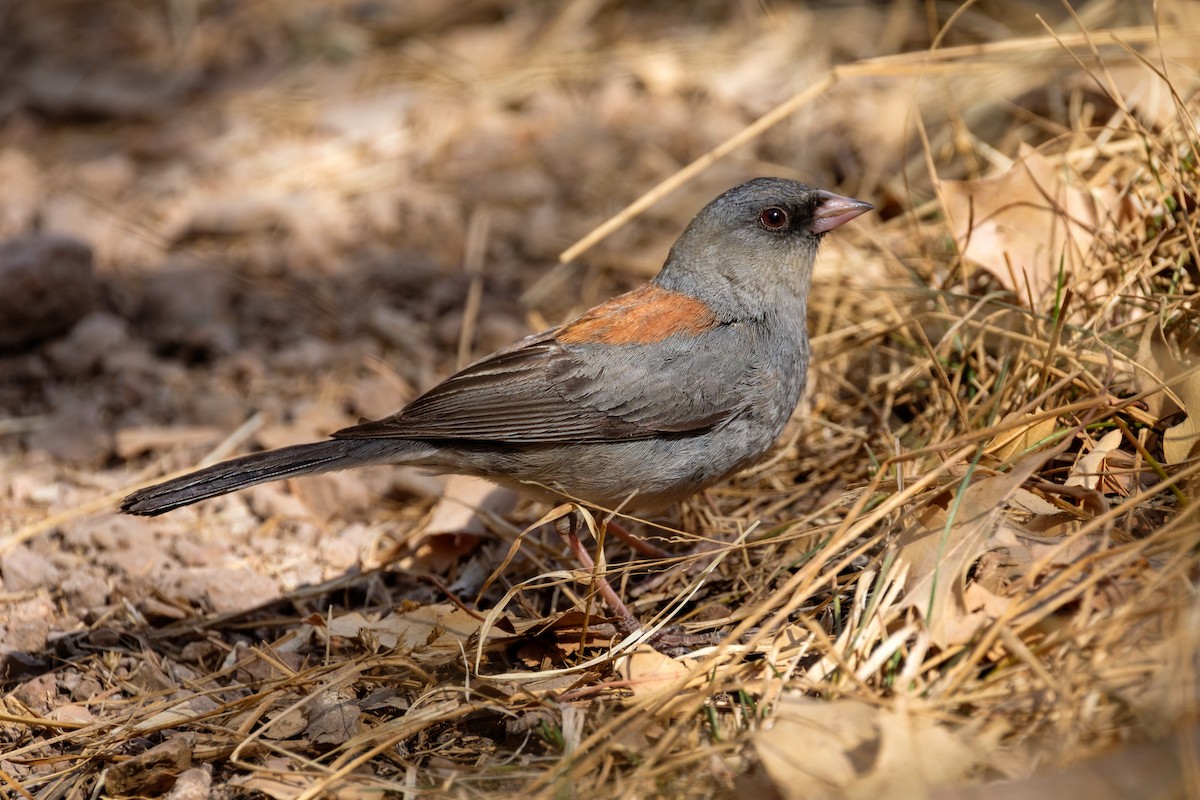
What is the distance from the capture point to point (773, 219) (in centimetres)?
385

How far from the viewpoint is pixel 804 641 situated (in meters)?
2.78

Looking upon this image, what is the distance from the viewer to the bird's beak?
3.75 meters

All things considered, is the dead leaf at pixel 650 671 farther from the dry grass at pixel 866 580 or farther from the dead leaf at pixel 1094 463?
the dead leaf at pixel 1094 463

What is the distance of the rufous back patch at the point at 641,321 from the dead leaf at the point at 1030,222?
940 mm

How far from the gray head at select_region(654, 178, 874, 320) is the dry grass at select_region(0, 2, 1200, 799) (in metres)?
0.39

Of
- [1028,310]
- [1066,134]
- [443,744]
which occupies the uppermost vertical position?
[1066,134]

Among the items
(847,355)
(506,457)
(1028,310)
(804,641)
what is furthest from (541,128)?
(804,641)

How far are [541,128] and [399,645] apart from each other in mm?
3806

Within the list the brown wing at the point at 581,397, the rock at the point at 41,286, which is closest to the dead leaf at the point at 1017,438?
the brown wing at the point at 581,397

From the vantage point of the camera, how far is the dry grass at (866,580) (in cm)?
230

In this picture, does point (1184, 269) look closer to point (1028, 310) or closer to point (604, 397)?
point (1028, 310)

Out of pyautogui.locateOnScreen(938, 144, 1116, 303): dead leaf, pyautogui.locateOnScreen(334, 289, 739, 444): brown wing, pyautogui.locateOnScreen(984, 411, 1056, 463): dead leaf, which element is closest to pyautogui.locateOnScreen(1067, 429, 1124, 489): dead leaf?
pyautogui.locateOnScreen(984, 411, 1056, 463): dead leaf

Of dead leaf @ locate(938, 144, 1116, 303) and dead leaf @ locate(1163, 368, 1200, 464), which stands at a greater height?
dead leaf @ locate(938, 144, 1116, 303)

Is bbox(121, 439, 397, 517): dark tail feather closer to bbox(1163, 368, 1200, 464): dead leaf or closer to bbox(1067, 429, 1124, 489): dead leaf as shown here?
bbox(1067, 429, 1124, 489): dead leaf
